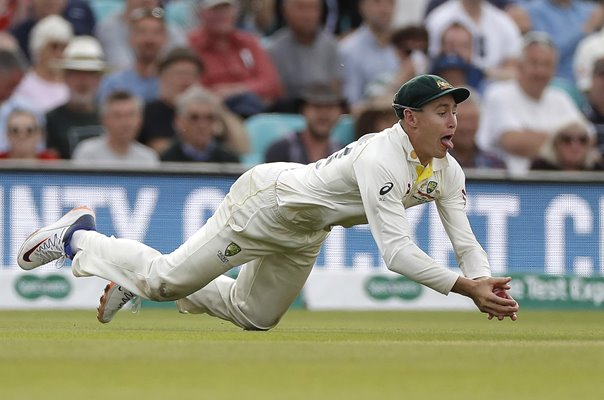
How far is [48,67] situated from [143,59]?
3.29ft

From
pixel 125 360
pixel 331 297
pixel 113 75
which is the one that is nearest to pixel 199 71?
pixel 113 75

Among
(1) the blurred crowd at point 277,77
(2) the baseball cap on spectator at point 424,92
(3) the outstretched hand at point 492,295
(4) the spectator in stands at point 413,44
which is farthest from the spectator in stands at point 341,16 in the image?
(3) the outstretched hand at point 492,295

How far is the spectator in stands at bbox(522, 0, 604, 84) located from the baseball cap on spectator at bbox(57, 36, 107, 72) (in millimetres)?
5698

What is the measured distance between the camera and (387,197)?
7539 millimetres

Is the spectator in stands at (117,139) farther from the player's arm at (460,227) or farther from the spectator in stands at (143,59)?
the player's arm at (460,227)

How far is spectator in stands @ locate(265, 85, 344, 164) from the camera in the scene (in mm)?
13992

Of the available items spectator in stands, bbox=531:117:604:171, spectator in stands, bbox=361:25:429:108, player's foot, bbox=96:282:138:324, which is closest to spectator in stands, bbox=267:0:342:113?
spectator in stands, bbox=361:25:429:108

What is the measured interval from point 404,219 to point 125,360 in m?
1.95

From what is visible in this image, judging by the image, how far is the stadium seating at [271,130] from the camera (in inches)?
573

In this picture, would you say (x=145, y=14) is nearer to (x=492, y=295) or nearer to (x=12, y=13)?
(x=12, y=13)

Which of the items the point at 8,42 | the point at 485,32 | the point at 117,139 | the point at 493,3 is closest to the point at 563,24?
the point at 493,3

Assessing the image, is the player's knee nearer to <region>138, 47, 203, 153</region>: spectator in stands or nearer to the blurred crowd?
the blurred crowd

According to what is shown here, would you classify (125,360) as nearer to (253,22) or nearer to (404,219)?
(404,219)

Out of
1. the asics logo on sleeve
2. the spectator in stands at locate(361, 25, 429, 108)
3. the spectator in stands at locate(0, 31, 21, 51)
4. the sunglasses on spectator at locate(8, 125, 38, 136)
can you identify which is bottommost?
the spectator in stands at locate(361, 25, 429, 108)
